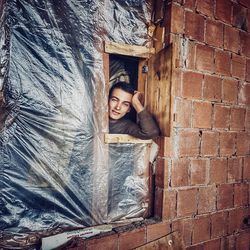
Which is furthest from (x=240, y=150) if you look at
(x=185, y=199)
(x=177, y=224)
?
(x=177, y=224)

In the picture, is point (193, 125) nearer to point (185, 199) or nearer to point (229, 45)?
point (185, 199)

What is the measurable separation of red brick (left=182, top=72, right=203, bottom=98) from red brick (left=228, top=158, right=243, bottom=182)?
57 cm

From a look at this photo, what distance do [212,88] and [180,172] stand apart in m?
0.62

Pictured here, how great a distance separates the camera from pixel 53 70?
1.44 metres

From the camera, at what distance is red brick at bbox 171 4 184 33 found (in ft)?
5.15

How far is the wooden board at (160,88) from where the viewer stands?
1.48 metres

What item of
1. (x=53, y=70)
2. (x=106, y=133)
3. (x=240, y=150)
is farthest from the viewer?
(x=240, y=150)

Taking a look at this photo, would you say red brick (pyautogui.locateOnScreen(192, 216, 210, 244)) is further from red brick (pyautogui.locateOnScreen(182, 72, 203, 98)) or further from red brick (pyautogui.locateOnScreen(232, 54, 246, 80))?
red brick (pyautogui.locateOnScreen(232, 54, 246, 80))

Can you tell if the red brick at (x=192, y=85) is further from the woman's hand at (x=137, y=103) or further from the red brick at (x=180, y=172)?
the red brick at (x=180, y=172)

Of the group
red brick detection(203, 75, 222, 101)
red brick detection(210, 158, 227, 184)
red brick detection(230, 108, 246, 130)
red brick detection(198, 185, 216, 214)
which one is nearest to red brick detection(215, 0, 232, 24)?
red brick detection(203, 75, 222, 101)

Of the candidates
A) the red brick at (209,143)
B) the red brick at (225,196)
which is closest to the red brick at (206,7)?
the red brick at (209,143)

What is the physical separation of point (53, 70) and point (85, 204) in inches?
31.7

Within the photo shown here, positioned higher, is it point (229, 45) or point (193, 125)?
point (229, 45)

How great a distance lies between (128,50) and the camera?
1615 mm
